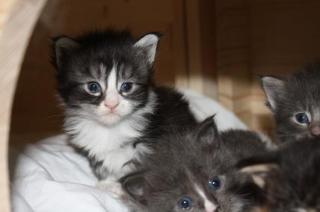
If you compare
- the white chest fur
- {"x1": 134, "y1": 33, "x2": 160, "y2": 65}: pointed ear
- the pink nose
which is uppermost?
{"x1": 134, "y1": 33, "x2": 160, "y2": 65}: pointed ear

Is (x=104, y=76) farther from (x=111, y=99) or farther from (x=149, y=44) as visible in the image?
(x=149, y=44)

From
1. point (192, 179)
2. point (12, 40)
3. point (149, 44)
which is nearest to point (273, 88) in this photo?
point (149, 44)

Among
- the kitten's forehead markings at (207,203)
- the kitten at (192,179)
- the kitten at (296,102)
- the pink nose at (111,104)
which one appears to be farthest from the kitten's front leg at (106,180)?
the kitten at (296,102)

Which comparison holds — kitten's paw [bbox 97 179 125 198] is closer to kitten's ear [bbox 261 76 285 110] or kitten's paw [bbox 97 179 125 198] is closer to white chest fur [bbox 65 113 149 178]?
white chest fur [bbox 65 113 149 178]

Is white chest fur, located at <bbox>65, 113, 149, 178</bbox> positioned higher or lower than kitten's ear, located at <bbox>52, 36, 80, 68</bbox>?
lower

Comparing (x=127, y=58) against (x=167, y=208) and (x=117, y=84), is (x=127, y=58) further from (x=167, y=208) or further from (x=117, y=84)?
(x=167, y=208)

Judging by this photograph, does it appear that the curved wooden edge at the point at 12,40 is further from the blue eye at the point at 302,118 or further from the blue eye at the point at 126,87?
the blue eye at the point at 302,118

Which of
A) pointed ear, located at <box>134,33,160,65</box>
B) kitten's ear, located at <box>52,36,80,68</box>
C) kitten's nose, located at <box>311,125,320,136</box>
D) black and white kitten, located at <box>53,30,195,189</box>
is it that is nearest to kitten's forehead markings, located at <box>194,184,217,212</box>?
black and white kitten, located at <box>53,30,195,189</box>

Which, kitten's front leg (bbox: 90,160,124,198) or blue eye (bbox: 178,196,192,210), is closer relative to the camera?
blue eye (bbox: 178,196,192,210)
